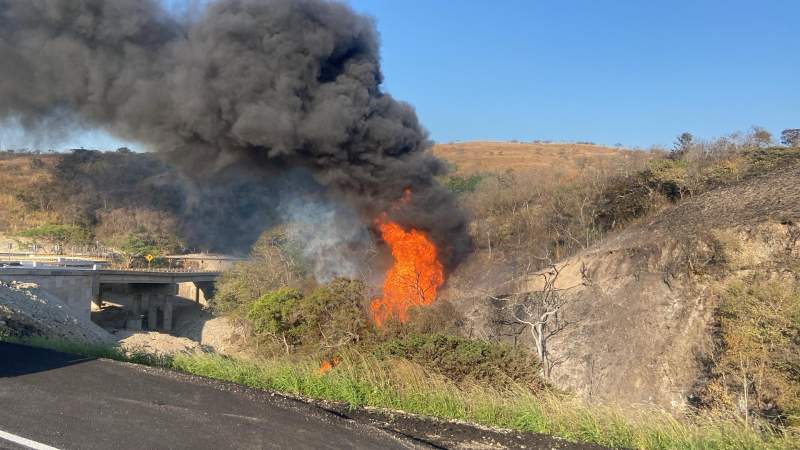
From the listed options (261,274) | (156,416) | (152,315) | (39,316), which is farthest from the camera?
(152,315)

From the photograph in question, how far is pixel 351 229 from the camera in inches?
885

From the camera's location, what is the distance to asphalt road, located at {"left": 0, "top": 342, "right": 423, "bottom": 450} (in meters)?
5.14

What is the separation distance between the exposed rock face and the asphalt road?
11.1 metres

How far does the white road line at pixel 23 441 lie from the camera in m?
4.86

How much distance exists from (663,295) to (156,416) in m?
17.2

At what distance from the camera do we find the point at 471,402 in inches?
263

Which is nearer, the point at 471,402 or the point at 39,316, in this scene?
the point at 471,402

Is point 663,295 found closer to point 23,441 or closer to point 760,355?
point 760,355

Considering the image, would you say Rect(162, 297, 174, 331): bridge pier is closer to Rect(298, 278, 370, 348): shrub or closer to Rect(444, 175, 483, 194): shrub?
Rect(444, 175, 483, 194): shrub

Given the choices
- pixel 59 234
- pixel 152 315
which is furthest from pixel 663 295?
pixel 59 234

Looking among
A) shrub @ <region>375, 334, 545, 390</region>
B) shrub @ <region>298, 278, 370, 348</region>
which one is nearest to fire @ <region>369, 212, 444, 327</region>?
shrub @ <region>298, 278, 370, 348</region>

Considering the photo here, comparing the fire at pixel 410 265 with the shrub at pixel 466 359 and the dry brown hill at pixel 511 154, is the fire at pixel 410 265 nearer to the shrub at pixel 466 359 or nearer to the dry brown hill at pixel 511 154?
the shrub at pixel 466 359

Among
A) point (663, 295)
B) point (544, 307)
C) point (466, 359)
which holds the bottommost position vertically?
point (466, 359)

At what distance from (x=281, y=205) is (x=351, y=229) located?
1510 cm
